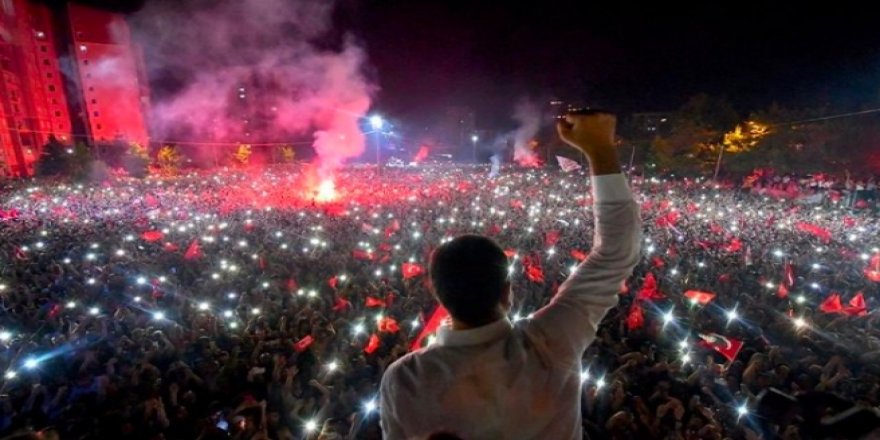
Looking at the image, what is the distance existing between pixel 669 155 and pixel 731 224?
19.1 m

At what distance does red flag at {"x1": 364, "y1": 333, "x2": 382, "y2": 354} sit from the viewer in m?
5.85

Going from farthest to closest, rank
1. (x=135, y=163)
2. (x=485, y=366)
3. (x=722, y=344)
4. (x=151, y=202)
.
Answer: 1. (x=135, y=163)
2. (x=151, y=202)
3. (x=722, y=344)
4. (x=485, y=366)

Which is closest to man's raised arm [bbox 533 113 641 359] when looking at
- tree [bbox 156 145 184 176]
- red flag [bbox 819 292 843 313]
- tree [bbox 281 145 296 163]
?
red flag [bbox 819 292 843 313]

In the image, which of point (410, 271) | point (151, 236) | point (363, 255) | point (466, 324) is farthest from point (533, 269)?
point (151, 236)

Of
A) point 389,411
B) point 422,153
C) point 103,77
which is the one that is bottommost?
point 422,153

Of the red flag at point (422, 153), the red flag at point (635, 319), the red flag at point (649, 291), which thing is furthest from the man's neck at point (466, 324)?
the red flag at point (422, 153)

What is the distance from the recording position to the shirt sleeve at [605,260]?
158cm

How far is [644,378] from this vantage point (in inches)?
202

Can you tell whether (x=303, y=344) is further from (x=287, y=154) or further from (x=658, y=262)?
(x=287, y=154)

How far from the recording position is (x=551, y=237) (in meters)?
10.5

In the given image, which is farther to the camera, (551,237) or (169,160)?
(169,160)

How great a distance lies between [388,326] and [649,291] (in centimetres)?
402

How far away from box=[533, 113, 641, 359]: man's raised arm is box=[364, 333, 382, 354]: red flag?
4588 mm

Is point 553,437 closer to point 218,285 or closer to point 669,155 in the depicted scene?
point 218,285
